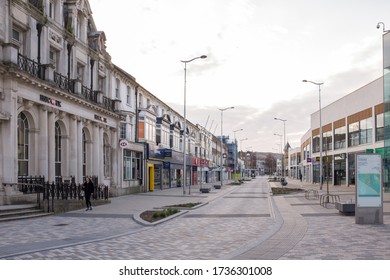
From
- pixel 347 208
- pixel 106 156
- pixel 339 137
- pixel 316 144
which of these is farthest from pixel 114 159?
pixel 316 144

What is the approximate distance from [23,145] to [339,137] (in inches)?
1834

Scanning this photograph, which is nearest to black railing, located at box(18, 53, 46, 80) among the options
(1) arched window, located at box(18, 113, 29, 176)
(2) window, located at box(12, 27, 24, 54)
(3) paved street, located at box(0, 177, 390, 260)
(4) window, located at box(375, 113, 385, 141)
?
(2) window, located at box(12, 27, 24, 54)

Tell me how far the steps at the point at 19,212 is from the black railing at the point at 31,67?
7.06m

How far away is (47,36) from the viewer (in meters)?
24.9

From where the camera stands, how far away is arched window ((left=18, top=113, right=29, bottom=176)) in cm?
2230

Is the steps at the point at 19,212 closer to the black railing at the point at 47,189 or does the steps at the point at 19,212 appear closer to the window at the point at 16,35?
the black railing at the point at 47,189

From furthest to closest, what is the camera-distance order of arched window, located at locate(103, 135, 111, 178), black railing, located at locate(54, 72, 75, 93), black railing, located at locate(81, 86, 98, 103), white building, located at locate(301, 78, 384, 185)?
white building, located at locate(301, 78, 384, 185) → arched window, located at locate(103, 135, 111, 178) → black railing, located at locate(81, 86, 98, 103) → black railing, located at locate(54, 72, 75, 93)

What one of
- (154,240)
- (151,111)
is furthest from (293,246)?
(151,111)

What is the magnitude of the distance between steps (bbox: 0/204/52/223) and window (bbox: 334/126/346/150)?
4626 centimetres

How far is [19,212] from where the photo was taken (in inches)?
711

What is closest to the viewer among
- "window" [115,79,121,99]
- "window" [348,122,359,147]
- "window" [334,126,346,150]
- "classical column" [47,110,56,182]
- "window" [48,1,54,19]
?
"classical column" [47,110,56,182]

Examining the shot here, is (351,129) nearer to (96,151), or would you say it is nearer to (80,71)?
(96,151)

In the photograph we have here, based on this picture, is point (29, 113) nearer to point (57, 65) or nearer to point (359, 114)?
point (57, 65)

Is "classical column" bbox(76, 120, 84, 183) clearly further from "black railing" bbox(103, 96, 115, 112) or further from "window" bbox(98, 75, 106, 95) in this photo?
"window" bbox(98, 75, 106, 95)
